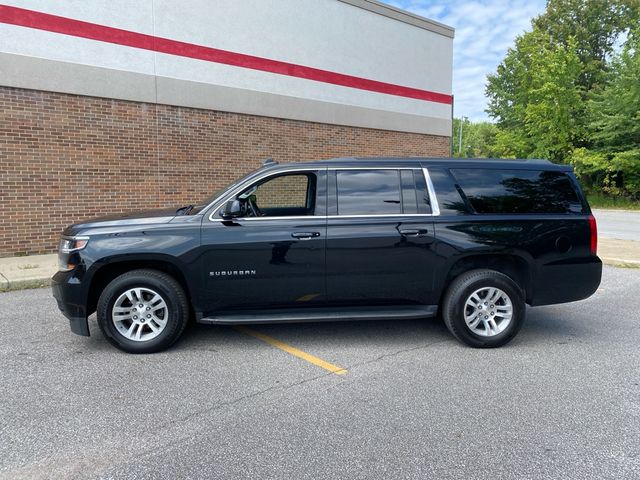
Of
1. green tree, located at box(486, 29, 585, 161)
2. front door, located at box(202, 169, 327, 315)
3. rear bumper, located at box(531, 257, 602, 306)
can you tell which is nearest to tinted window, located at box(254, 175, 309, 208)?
front door, located at box(202, 169, 327, 315)

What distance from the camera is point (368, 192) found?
443 cm

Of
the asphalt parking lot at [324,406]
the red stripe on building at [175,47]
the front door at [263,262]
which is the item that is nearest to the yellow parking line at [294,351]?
the asphalt parking lot at [324,406]

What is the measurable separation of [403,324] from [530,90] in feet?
102

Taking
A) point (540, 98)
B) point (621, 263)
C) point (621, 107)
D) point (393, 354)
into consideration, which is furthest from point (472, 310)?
point (540, 98)

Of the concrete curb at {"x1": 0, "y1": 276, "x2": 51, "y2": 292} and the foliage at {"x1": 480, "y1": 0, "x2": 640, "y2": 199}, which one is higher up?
the foliage at {"x1": 480, "y1": 0, "x2": 640, "y2": 199}

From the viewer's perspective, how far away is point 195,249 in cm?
416

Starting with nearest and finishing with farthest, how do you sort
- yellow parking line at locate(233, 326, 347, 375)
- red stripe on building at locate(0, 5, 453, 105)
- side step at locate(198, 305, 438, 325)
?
yellow parking line at locate(233, 326, 347, 375)
side step at locate(198, 305, 438, 325)
red stripe on building at locate(0, 5, 453, 105)

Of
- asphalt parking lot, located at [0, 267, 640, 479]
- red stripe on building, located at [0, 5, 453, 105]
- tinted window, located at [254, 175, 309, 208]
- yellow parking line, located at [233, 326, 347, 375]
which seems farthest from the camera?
red stripe on building, located at [0, 5, 453, 105]

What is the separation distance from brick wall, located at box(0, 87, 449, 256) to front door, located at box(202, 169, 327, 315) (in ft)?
21.0

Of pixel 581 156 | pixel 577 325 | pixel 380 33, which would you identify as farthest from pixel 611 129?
pixel 577 325

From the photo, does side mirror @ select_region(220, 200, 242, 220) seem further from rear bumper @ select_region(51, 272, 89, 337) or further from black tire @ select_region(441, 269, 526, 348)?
black tire @ select_region(441, 269, 526, 348)

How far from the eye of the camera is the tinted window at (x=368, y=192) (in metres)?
4.39

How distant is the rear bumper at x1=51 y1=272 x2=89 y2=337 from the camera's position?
13.5ft

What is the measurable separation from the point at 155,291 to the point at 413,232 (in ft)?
8.38
